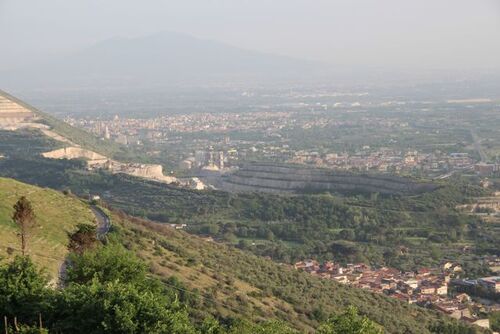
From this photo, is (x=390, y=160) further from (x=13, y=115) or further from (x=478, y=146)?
(x=13, y=115)

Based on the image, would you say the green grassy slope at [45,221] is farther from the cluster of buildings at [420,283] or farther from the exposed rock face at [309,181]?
the exposed rock face at [309,181]

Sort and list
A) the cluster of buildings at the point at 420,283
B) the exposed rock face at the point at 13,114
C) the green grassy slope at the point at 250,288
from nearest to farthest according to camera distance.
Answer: the green grassy slope at the point at 250,288
the cluster of buildings at the point at 420,283
the exposed rock face at the point at 13,114

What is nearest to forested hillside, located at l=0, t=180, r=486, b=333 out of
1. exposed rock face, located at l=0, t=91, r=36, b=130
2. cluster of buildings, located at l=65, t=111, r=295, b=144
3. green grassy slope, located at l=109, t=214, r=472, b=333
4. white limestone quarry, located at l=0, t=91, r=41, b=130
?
green grassy slope, located at l=109, t=214, r=472, b=333

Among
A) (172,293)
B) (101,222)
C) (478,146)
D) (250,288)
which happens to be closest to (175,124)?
(478,146)

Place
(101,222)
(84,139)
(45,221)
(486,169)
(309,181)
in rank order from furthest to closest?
(84,139) < (486,169) < (309,181) < (101,222) < (45,221)

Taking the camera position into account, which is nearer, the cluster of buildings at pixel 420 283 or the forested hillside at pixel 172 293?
the forested hillside at pixel 172 293

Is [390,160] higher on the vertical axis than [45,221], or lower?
lower

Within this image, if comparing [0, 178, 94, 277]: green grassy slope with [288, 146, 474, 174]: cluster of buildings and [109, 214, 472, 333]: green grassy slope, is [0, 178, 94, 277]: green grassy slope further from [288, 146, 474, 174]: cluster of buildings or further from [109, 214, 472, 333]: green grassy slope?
[288, 146, 474, 174]: cluster of buildings

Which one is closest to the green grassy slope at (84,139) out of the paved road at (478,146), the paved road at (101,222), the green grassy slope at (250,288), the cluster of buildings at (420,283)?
the paved road at (478,146)
